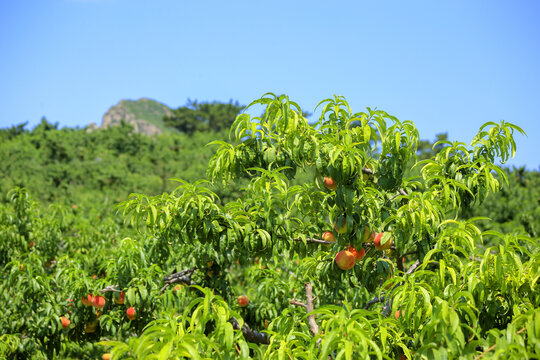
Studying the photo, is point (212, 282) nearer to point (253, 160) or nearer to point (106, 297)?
point (106, 297)

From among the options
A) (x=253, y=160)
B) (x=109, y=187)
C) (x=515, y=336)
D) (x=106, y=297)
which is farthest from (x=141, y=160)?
(x=515, y=336)

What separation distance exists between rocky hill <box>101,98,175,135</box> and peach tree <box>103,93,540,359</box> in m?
46.3

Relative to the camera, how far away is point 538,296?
1763 mm

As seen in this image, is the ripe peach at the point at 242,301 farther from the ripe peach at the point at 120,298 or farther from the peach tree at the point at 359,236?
the ripe peach at the point at 120,298

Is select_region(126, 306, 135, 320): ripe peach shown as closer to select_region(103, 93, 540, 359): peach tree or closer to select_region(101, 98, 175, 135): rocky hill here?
select_region(103, 93, 540, 359): peach tree

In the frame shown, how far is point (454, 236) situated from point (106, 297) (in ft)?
9.39

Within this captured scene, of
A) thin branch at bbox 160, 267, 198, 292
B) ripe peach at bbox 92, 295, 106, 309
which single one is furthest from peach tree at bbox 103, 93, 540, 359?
ripe peach at bbox 92, 295, 106, 309

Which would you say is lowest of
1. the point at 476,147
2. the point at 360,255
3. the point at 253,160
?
the point at 360,255

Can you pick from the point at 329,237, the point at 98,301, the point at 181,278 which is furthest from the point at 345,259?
the point at 98,301

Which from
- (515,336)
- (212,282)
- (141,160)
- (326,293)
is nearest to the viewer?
(515,336)

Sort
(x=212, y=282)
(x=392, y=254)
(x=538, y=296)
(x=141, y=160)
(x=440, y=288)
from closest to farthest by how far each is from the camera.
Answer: (x=538, y=296), (x=440, y=288), (x=392, y=254), (x=212, y=282), (x=141, y=160)

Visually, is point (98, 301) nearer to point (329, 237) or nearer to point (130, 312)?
point (130, 312)

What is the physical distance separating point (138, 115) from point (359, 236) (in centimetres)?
5179

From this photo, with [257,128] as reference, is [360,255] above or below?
below
